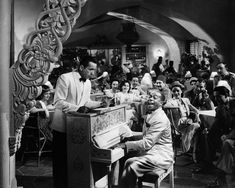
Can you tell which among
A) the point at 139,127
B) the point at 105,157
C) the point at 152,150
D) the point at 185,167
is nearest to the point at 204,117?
the point at 185,167

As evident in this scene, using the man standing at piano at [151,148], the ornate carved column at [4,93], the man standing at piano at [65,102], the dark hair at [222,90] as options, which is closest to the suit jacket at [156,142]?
the man standing at piano at [151,148]

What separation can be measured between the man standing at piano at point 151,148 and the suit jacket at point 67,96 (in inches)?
31.5

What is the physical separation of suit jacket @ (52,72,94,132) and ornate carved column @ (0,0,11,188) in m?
1.29

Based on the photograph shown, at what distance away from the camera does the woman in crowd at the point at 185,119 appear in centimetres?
545

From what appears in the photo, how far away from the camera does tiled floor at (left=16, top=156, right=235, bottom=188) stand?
185 inches

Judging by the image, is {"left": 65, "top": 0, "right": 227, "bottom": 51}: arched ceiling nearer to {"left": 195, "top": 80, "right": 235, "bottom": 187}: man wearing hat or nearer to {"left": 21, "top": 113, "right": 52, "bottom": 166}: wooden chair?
{"left": 21, "top": 113, "right": 52, "bottom": 166}: wooden chair

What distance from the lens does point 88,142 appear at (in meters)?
3.90

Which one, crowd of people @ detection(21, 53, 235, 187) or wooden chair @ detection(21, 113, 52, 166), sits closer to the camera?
crowd of people @ detection(21, 53, 235, 187)

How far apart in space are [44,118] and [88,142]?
2020mm

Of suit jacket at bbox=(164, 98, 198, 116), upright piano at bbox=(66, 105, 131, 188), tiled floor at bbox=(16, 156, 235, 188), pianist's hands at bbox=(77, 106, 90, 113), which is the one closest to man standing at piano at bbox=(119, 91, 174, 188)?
upright piano at bbox=(66, 105, 131, 188)

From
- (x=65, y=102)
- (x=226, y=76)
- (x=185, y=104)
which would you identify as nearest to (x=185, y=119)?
(x=185, y=104)

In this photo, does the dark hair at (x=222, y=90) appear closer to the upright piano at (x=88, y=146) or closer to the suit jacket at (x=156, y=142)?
the suit jacket at (x=156, y=142)

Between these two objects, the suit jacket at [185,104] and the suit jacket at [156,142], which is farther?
the suit jacket at [185,104]

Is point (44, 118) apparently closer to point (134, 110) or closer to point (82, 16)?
point (134, 110)
